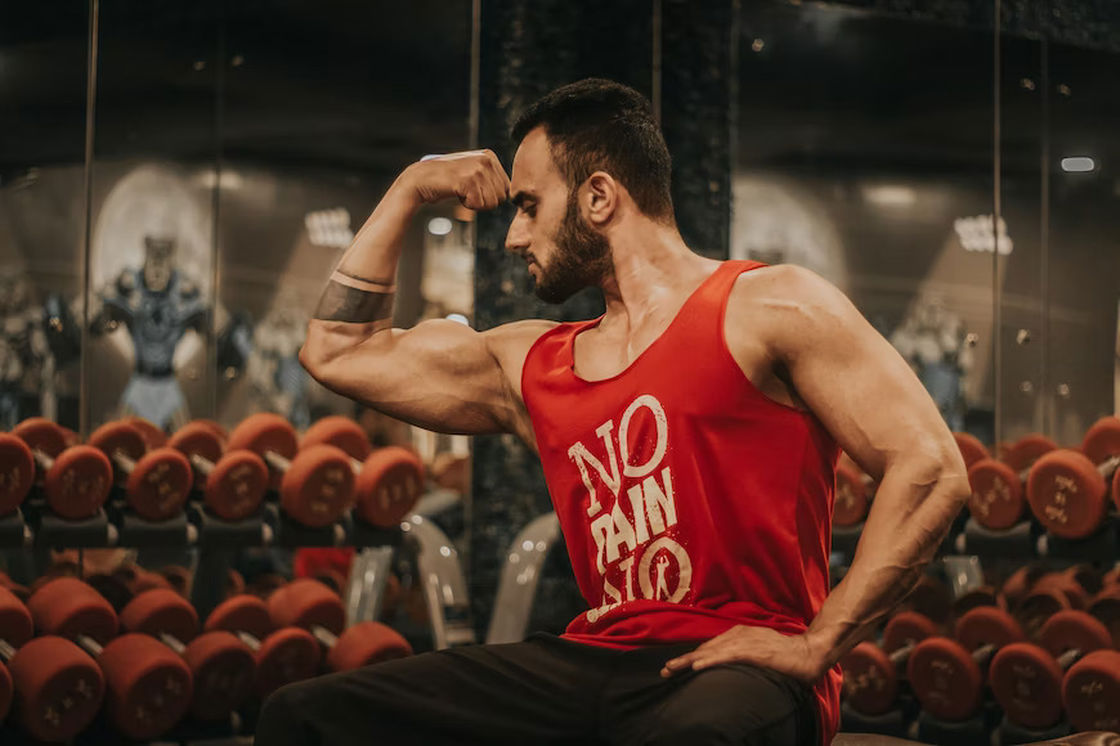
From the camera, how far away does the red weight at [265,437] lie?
3758 millimetres

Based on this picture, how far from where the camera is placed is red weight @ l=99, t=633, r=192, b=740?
10.5 feet

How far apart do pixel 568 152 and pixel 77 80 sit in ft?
10.3

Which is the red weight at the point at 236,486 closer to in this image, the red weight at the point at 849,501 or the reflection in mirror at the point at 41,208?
the reflection in mirror at the point at 41,208

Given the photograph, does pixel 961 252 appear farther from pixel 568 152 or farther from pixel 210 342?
pixel 568 152

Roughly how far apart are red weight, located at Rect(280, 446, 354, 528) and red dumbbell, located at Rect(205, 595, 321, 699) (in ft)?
1.22

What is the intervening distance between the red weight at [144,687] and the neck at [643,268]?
178 centimetres

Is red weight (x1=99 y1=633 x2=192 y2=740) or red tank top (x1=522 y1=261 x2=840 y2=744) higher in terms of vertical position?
red tank top (x1=522 y1=261 x2=840 y2=744)

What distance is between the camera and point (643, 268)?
2.05m

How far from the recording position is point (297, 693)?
174cm

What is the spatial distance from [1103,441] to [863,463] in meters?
2.85

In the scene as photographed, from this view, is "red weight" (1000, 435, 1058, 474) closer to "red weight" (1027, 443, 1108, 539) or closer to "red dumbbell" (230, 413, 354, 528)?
"red weight" (1027, 443, 1108, 539)

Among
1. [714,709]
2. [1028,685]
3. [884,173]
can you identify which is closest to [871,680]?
[1028,685]

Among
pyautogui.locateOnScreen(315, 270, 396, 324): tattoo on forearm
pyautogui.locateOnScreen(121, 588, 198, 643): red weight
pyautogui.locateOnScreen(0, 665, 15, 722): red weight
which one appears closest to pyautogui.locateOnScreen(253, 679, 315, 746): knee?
pyautogui.locateOnScreen(315, 270, 396, 324): tattoo on forearm

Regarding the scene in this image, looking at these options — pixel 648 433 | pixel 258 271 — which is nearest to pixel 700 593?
pixel 648 433
